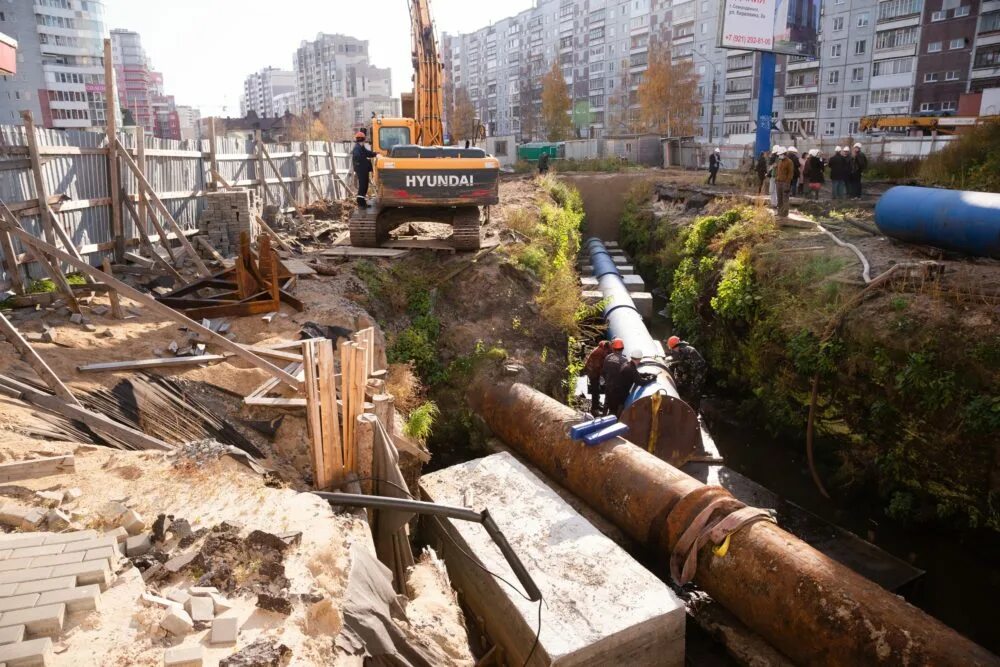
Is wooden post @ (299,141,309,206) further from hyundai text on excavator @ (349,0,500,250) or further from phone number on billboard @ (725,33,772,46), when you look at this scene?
phone number on billboard @ (725,33,772,46)

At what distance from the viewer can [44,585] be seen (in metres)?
3.29

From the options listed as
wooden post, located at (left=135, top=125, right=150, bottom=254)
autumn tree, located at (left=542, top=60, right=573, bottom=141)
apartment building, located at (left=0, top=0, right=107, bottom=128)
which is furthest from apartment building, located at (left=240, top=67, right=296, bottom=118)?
Answer: wooden post, located at (left=135, top=125, right=150, bottom=254)

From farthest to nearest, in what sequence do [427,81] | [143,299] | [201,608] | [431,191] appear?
[427,81], [431,191], [143,299], [201,608]

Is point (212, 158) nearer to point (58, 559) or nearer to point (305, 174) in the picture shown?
point (305, 174)

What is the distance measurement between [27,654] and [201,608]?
769 millimetres

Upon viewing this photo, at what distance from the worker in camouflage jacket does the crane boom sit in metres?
8.22

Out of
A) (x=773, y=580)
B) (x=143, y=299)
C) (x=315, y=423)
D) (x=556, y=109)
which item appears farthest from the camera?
(x=556, y=109)

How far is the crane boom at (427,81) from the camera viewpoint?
14.1 m

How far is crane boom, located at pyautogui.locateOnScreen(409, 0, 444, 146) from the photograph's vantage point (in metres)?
14.1

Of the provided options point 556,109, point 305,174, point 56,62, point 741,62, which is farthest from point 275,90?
point 305,174

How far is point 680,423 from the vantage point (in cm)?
794

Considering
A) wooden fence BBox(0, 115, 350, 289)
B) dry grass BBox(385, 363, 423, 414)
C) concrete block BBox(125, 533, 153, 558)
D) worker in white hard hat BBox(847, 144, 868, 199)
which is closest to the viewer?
concrete block BBox(125, 533, 153, 558)

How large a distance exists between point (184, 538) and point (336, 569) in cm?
100

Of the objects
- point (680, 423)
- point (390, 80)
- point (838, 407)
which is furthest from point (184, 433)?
point (390, 80)
